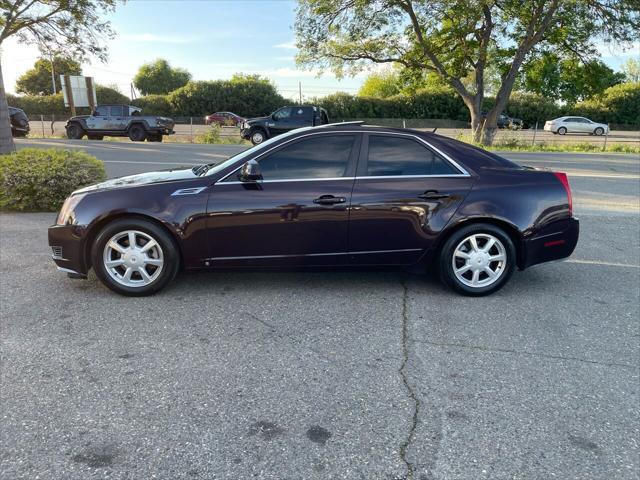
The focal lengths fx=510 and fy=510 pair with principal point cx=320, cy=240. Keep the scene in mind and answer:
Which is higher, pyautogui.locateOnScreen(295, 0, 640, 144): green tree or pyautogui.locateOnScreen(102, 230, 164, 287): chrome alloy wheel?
pyautogui.locateOnScreen(295, 0, 640, 144): green tree

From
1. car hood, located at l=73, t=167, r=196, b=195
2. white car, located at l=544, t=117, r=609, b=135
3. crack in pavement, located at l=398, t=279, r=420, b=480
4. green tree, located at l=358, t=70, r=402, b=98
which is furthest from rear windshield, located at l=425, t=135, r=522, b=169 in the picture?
green tree, located at l=358, t=70, r=402, b=98

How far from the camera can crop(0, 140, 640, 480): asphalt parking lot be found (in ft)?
8.08

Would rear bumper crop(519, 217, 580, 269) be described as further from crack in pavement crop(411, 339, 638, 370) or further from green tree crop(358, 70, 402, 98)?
green tree crop(358, 70, 402, 98)

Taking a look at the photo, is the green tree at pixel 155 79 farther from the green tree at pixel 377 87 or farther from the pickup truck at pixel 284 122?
the pickup truck at pixel 284 122

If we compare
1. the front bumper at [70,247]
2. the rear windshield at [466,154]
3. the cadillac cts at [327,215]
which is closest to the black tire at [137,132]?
the cadillac cts at [327,215]

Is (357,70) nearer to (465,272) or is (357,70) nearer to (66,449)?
(465,272)

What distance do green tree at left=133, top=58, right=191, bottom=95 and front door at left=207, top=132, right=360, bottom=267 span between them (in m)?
85.0

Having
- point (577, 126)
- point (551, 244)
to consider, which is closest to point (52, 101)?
point (577, 126)

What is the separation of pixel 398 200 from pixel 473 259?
0.86 meters

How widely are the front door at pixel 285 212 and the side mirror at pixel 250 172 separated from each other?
4 cm

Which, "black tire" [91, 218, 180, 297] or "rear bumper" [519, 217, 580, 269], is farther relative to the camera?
"rear bumper" [519, 217, 580, 269]

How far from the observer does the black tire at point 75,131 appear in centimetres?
2450

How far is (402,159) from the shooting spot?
14.9 ft

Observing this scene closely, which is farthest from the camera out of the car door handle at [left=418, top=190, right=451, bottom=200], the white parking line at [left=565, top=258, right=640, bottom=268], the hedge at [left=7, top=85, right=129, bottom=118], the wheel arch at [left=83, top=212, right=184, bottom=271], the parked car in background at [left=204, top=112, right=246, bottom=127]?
the hedge at [left=7, top=85, right=129, bottom=118]
